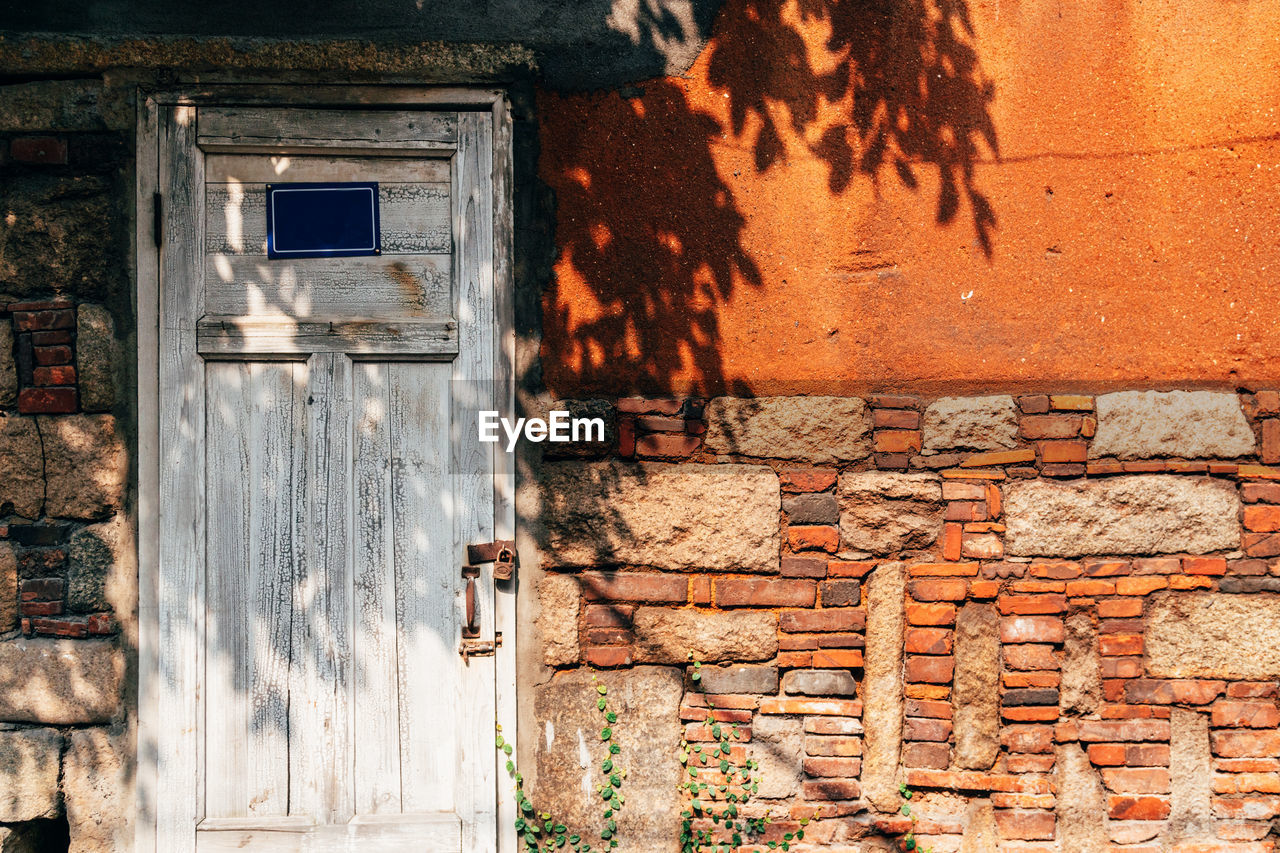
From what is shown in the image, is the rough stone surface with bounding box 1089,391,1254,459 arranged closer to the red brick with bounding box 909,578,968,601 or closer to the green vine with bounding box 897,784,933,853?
the red brick with bounding box 909,578,968,601

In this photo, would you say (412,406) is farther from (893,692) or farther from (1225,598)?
(1225,598)

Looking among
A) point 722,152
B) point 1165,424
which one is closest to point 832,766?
point 1165,424

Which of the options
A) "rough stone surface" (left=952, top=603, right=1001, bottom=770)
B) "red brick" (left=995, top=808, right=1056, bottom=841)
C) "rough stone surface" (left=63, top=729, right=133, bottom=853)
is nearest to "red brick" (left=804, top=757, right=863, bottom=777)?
"rough stone surface" (left=952, top=603, right=1001, bottom=770)

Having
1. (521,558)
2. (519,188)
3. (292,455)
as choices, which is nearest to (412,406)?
(292,455)

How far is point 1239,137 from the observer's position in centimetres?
283

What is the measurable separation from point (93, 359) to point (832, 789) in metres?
2.70

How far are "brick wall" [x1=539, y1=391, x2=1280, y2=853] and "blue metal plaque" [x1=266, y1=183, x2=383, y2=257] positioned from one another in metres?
0.96

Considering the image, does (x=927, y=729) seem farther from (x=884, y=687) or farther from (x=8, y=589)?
(x=8, y=589)

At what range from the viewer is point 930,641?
2.78m

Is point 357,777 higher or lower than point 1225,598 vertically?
lower

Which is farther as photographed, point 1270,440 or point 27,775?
point 1270,440

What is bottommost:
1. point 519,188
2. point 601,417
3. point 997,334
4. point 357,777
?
point 357,777

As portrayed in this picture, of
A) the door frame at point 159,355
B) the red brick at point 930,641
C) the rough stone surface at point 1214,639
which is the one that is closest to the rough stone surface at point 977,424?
the red brick at point 930,641

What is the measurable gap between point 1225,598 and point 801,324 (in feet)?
5.27
